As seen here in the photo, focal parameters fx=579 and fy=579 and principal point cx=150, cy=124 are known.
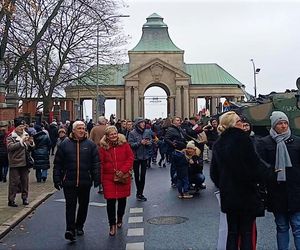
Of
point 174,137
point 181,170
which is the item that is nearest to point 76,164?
point 181,170

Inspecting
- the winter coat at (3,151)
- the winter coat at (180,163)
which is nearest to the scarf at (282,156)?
the winter coat at (180,163)

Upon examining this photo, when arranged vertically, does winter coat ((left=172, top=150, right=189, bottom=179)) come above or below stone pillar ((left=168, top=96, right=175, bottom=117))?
below

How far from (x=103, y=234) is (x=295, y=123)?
7541mm

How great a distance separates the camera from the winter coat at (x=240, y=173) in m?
6.17

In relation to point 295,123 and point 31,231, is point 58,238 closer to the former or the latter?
point 31,231

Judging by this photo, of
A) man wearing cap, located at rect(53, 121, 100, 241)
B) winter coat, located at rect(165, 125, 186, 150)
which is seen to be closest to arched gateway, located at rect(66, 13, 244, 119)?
winter coat, located at rect(165, 125, 186, 150)

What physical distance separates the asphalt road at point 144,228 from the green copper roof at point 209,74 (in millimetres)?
67788

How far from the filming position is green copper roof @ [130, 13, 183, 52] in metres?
77.9

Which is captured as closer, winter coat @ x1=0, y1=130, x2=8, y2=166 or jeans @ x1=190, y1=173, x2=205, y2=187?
A: jeans @ x1=190, y1=173, x2=205, y2=187

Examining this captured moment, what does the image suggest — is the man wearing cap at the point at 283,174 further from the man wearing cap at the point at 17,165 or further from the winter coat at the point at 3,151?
the winter coat at the point at 3,151

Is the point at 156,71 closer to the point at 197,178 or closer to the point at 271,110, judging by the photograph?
the point at 271,110

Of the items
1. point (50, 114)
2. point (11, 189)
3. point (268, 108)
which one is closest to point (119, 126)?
point (268, 108)

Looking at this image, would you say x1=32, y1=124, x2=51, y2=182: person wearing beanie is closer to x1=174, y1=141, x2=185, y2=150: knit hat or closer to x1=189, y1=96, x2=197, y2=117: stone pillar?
x1=174, y1=141, x2=185, y2=150: knit hat

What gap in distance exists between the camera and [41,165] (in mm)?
17141
